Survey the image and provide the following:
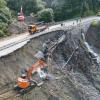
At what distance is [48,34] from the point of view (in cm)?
4809

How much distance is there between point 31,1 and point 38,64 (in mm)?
30751

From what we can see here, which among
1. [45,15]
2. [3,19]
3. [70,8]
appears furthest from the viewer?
[70,8]

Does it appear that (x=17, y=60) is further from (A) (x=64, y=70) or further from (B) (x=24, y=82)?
(A) (x=64, y=70)

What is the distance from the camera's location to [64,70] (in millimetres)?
42250

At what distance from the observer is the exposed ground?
36188 millimetres

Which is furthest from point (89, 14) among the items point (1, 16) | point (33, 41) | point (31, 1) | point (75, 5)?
point (33, 41)

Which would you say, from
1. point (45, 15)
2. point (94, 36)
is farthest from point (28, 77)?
point (45, 15)

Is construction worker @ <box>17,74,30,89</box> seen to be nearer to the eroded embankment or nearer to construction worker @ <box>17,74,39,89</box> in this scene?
construction worker @ <box>17,74,39,89</box>

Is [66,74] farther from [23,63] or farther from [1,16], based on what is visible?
[1,16]

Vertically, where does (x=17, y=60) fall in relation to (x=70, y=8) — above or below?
below

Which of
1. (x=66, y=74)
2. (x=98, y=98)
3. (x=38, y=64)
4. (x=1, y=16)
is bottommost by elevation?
(x=98, y=98)

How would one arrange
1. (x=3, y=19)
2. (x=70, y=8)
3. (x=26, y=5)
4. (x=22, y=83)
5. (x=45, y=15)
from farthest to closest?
(x=70, y=8) → (x=26, y=5) → (x=45, y=15) → (x=3, y=19) → (x=22, y=83)

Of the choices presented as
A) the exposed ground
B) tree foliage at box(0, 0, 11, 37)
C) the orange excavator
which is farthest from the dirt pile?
the orange excavator

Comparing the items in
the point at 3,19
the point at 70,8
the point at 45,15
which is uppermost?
the point at 3,19
